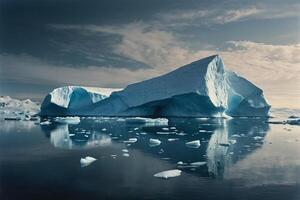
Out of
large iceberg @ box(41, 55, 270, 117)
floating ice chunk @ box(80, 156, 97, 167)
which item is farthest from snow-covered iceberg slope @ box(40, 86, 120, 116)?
floating ice chunk @ box(80, 156, 97, 167)

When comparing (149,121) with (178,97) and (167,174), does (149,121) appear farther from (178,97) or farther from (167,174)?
(167,174)

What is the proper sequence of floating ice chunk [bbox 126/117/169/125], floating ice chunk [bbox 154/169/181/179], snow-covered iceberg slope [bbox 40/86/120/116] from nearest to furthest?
floating ice chunk [bbox 154/169/181/179], floating ice chunk [bbox 126/117/169/125], snow-covered iceberg slope [bbox 40/86/120/116]

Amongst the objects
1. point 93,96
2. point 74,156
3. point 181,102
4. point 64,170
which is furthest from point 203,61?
point 64,170

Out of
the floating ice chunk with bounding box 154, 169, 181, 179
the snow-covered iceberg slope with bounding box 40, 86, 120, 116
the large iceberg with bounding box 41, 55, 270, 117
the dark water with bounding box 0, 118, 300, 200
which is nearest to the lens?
the dark water with bounding box 0, 118, 300, 200

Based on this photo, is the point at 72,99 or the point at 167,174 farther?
the point at 72,99

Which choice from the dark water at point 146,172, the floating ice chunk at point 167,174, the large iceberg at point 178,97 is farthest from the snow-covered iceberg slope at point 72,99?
the floating ice chunk at point 167,174

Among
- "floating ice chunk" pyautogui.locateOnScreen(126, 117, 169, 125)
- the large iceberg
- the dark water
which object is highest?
the large iceberg

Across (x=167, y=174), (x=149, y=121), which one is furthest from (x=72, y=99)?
(x=167, y=174)

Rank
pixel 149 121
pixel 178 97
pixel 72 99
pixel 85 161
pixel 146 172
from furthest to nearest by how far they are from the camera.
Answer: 1. pixel 72 99
2. pixel 178 97
3. pixel 149 121
4. pixel 85 161
5. pixel 146 172

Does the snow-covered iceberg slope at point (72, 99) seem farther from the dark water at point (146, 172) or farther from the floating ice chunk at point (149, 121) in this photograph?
the dark water at point (146, 172)

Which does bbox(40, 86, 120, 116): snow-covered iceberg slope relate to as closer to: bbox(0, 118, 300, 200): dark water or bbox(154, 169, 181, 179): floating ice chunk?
bbox(0, 118, 300, 200): dark water
